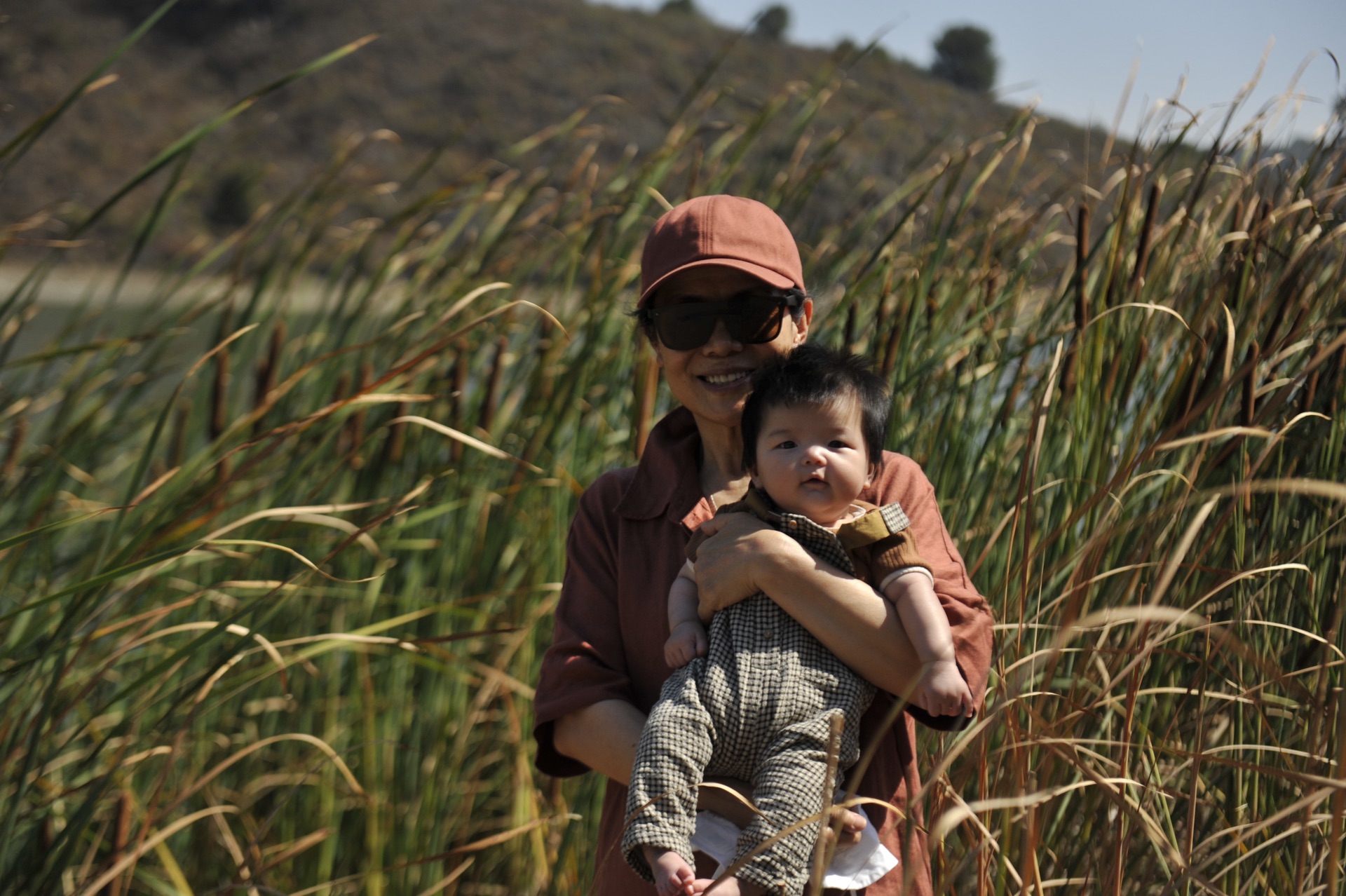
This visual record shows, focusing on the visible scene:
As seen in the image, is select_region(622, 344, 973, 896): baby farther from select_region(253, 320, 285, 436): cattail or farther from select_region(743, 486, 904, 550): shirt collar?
select_region(253, 320, 285, 436): cattail

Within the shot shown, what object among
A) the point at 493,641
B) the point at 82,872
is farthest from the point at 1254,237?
the point at 82,872

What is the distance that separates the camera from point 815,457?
135 cm

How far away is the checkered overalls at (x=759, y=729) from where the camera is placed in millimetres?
1220

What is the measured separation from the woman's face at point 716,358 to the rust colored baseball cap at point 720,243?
0.07 feet

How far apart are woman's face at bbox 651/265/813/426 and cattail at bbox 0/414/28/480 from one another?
1.64 m

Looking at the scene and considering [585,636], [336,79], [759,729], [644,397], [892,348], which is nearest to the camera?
[759,729]

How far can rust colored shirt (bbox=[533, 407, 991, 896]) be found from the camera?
1374 millimetres

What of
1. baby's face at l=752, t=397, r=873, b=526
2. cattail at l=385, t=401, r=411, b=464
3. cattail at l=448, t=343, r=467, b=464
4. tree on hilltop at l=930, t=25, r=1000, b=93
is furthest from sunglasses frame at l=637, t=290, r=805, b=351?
tree on hilltop at l=930, t=25, r=1000, b=93

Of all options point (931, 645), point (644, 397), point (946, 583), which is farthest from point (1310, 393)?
point (644, 397)

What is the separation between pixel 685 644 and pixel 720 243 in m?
0.56

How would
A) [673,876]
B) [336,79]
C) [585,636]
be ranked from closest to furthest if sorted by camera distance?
[673,876] < [585,636] < [336,79]

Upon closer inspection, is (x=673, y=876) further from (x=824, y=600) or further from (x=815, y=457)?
(x=815, y=457)

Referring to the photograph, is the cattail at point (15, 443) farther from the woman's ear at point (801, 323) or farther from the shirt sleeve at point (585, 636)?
the woman's ear at point (801, 323)

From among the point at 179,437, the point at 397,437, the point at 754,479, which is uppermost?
the point at 754,479
